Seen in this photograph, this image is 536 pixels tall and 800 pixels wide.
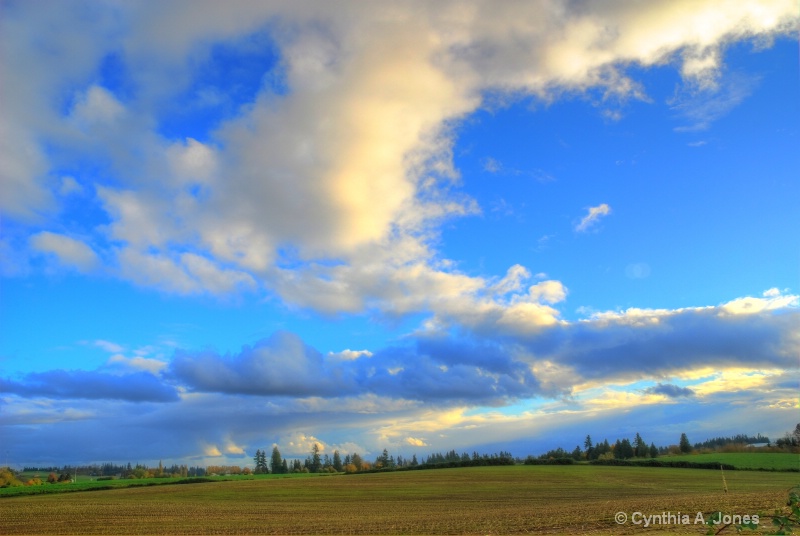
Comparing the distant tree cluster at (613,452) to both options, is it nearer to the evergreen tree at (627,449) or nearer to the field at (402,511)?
the evergreen tree at (627,449)

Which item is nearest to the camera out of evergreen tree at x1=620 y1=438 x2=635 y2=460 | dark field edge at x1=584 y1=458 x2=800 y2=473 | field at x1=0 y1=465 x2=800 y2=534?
field at x1=0 y1=465 x2=800 y2=534

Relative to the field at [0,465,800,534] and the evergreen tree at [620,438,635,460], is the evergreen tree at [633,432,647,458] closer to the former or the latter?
the evergreen tree at [620,438,635,460]

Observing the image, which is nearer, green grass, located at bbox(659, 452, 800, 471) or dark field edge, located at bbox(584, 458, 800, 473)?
green grass, located at bbox(659, 452, 800, 471)

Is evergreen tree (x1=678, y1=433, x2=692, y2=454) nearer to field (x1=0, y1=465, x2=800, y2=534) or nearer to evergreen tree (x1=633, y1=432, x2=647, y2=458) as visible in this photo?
evergreen tree (x1=633, y1=432, x2=647, y2=458)

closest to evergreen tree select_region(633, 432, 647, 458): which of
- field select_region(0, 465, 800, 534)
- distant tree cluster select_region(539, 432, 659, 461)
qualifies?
distant tree cluster select_region(539, 432, 659, 461)

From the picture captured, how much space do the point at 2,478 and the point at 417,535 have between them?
13902 cm

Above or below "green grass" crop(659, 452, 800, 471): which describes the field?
above

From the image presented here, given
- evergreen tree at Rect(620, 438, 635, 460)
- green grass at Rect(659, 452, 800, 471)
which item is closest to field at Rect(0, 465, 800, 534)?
green grass at Rect(659, 452, 800, 471)

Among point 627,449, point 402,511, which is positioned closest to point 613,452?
point 627,449

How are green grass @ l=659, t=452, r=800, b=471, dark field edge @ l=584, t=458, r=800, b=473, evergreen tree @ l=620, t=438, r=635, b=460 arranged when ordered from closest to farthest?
green grass @ l=659, t=452, r=800, b=471 → dark field edge @ l=584, t=458, r=800, b=473 → evergreen tree @ l=620, t=438, r=635, b=460

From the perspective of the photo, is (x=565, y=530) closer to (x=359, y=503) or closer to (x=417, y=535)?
(x=417, y=535)

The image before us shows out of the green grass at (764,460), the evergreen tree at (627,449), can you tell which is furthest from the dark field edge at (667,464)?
the evergreen tree at (627,449)

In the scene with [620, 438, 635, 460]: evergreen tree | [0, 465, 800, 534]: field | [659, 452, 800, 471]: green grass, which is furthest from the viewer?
[620, 438, 635, 460]: evergreen tree

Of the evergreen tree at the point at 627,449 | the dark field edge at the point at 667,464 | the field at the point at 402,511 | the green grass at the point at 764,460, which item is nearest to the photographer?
the field at the point at 402,511
